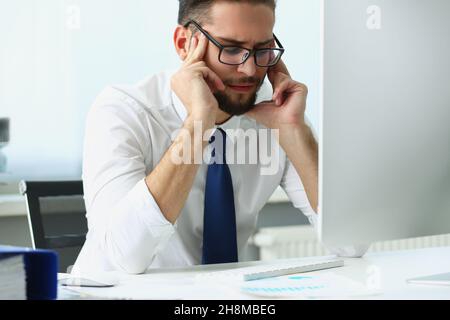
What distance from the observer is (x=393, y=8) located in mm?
1104

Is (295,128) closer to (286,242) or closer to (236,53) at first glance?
(236,53)

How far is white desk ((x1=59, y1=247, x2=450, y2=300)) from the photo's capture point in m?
1.08

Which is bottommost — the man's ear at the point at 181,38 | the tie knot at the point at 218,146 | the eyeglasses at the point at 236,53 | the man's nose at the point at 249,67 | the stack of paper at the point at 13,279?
the stack of paper at the point at 13,279

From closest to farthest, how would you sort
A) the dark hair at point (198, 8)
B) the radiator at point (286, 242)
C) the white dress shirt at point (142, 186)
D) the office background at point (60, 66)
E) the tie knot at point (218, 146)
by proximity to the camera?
the white dress shirt at point (142, 186) < the tie knot at point (218, 146) < the dark hair at point (198, 8) < the office background at point (60, 66) < the radiator at point (286, 242)

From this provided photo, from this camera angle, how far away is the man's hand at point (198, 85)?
4.95ft

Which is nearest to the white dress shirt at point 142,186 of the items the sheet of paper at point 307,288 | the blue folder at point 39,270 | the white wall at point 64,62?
the sheet of paper at point 307,288

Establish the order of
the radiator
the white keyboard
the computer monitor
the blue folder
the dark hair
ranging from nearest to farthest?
the blue folder → the computer monitor → the white keyboard → the dark hair → the radiator

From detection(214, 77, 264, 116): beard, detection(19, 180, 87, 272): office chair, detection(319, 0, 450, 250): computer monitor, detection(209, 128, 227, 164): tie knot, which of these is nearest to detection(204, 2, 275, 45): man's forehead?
detection(214, 77, 264, 116): beard

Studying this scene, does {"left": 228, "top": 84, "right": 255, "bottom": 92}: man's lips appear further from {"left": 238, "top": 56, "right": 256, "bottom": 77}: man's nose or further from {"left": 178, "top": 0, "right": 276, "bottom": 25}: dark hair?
{"left": 178, "top": 0, "right": 276, "bottom": 25}: dark hair

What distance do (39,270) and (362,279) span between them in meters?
0.57

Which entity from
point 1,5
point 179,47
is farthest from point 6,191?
point 179,47

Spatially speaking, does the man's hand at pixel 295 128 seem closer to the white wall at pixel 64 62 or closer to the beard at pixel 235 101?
the beard at pixel 235 101

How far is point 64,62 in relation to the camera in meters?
2.47

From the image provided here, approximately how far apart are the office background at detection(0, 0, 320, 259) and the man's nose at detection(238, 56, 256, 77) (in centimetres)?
92
